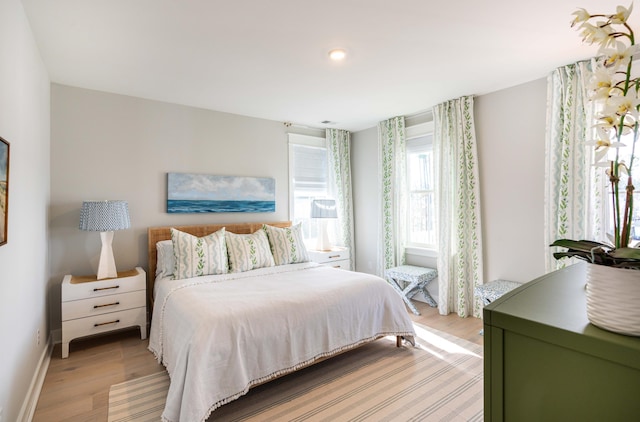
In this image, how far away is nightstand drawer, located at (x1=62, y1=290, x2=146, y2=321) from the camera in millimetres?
2768

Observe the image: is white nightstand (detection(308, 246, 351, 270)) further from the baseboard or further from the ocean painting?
the baseboard

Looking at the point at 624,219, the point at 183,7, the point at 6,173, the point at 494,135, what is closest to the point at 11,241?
the point at 6,173

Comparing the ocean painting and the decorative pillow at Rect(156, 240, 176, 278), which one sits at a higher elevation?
the ocean painting

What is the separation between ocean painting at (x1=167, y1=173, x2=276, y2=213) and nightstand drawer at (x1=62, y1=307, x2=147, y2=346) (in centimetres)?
116

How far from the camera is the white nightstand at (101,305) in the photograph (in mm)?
2771

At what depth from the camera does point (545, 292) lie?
0.92 m

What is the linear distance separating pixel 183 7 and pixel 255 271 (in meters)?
2.25

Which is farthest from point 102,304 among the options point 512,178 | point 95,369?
point 512,178

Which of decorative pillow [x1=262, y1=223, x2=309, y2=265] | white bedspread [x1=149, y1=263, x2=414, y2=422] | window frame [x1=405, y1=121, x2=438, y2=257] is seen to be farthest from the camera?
window frame [x1=405, y1=121, x2=438, y2=257]

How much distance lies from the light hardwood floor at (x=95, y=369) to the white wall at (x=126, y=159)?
0.55 meters

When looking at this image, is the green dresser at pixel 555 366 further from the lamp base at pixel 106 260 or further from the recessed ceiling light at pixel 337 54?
the lamp base at pixel 106 260

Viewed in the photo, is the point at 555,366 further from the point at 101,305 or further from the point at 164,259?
the point at 101,305

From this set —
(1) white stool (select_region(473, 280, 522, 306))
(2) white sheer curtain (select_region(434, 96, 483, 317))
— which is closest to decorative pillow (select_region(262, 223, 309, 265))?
(2) white sheer curtain (select_region(434, 96, 483, 317))

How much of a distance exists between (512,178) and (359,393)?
264cm
